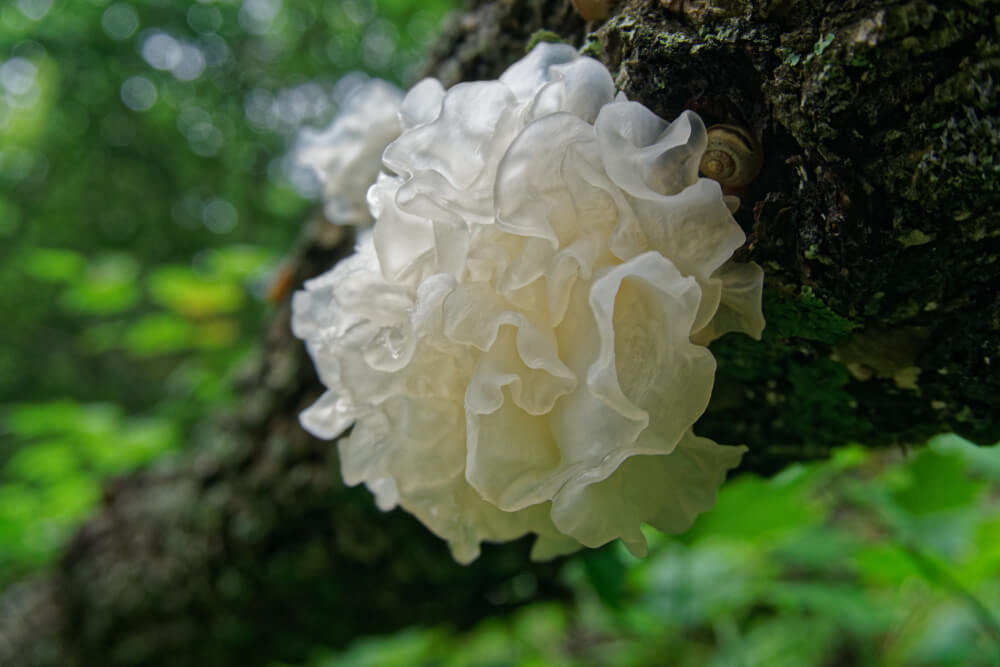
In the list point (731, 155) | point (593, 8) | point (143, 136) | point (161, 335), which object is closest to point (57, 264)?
point (161, 335)

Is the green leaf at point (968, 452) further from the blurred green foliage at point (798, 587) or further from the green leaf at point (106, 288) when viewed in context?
the green leaf at point (106, 288)

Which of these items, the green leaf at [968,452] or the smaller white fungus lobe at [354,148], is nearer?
the smaller white fungus lobe at [354,148]

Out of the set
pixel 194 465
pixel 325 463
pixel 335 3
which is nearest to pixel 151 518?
pixel 194 465

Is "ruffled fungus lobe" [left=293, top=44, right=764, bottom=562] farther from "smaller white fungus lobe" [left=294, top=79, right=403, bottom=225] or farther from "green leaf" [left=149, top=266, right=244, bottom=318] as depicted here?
"green leaf" [left=149, top=266, right=244, bottom=318]

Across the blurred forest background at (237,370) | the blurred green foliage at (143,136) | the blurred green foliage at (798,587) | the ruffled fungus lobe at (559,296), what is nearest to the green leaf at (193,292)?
the blurred forest background at (237,370)

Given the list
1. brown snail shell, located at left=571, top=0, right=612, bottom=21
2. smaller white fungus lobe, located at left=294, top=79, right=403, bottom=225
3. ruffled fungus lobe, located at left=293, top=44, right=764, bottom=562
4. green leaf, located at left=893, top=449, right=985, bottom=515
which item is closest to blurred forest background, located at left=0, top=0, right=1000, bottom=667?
green leaf, located at left=893, top=449, right=985, bottom=515
